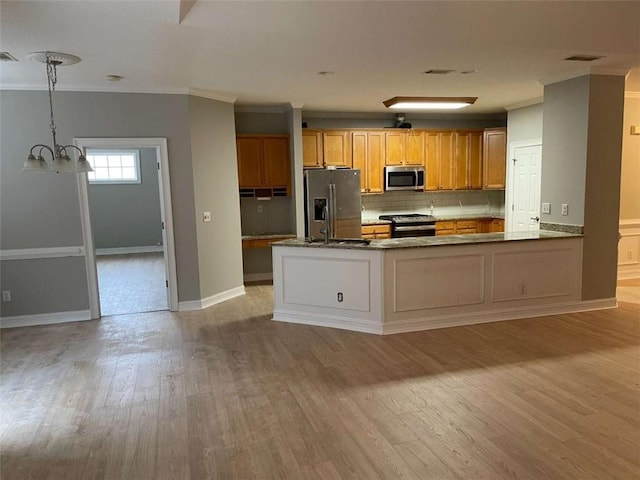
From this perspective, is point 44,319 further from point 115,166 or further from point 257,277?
point 115,166

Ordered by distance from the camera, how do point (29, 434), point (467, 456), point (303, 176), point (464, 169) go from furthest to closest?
point (464, 169) → point (303, 176) → point (29, 434) → point (467, 456)

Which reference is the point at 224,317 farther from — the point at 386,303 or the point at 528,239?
the point at 528,239

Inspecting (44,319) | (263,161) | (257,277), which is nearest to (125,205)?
(257,277)

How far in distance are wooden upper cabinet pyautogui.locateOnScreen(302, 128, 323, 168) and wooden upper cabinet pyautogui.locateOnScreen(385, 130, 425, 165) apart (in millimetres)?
1160

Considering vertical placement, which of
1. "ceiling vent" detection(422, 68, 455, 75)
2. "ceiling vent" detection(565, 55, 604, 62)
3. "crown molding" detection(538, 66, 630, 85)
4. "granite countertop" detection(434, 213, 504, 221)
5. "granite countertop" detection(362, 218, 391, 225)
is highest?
"ceiling vent" detection(422, 68, 455, 75)

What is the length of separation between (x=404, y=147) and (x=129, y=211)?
6502 millimetres

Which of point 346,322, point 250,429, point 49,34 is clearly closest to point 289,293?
point 346,322

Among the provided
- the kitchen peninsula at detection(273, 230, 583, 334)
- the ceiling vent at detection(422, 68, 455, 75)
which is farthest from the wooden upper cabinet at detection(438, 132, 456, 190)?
the ceiling vent at detection(422, 68, 455, 75)

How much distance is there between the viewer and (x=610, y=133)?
15.8ft

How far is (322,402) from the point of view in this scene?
3.09m

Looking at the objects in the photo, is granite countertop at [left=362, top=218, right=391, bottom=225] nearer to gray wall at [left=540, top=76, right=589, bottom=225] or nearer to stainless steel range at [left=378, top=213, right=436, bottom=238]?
stainless steel range at [left=378, top=213, right=436, bottom=238]

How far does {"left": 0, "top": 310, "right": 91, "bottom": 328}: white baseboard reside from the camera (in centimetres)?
491

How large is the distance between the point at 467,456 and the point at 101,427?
2.26 m

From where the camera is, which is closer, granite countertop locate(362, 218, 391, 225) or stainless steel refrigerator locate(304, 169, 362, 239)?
stainless steel refrigerator locate(304, 169, 362, 239)
